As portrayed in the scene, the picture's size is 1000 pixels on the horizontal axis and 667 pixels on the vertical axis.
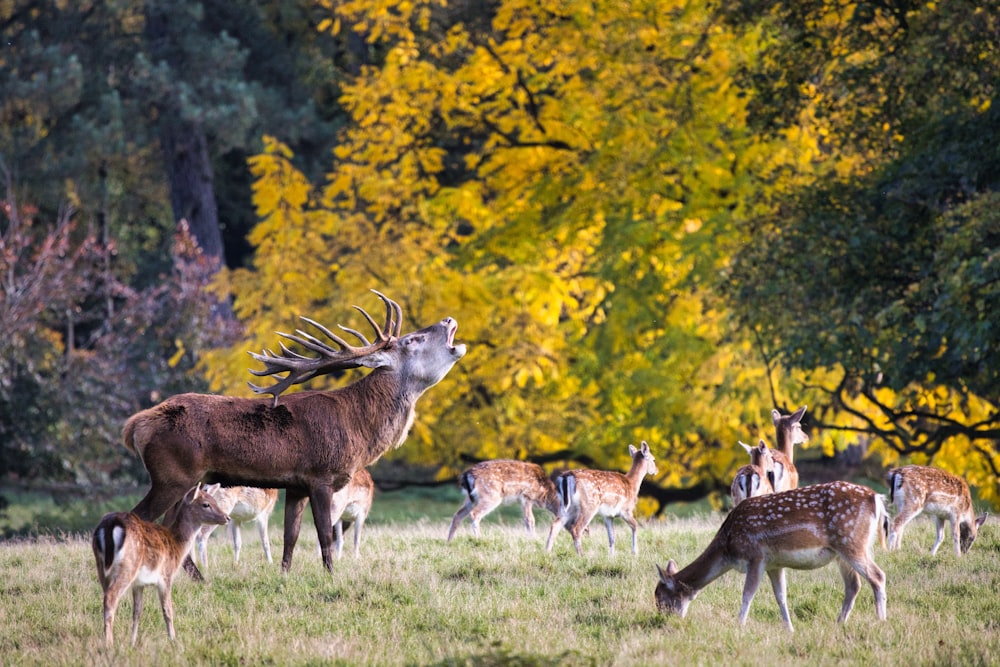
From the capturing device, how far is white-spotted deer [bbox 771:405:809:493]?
11933 millimetres

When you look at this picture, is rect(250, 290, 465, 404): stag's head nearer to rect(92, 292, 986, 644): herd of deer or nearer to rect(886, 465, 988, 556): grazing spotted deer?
rect(92, 292, 986, 644): herd of deer

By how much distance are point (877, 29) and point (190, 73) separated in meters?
15.7

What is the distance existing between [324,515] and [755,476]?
3.72m

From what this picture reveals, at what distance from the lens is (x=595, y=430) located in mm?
18281

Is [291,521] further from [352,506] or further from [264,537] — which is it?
[352,506]

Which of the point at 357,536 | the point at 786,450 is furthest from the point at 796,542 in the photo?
the point at 357,536

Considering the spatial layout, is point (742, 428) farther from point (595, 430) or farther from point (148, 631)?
point (148, 631)

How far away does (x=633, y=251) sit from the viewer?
1728 cm

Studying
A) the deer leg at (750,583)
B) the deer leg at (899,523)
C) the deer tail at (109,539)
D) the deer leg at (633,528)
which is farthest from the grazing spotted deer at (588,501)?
the deer tail at (109,539)

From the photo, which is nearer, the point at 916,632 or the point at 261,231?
the point at 916,632

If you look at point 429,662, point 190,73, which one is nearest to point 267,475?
point 429,662

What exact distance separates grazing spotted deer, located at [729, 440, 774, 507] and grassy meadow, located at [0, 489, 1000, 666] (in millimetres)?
697

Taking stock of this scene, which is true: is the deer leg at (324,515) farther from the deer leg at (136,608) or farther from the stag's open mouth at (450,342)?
the deer leg at (136,608)

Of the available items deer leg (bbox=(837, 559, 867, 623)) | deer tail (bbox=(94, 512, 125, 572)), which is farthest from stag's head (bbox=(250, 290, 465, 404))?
deer leg (bbox=(837, 559, 867, 623))
